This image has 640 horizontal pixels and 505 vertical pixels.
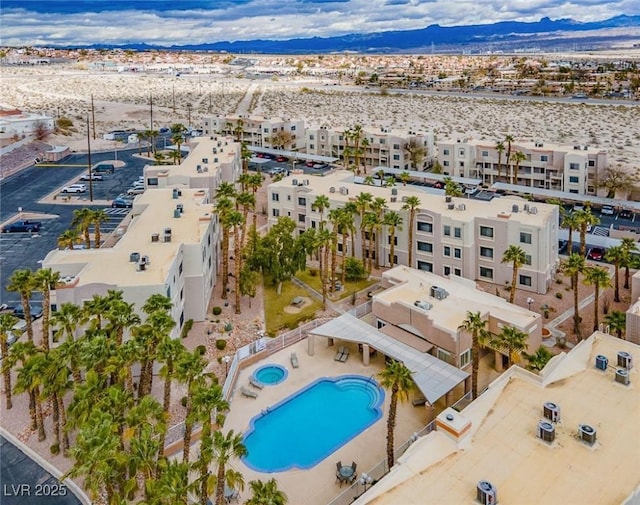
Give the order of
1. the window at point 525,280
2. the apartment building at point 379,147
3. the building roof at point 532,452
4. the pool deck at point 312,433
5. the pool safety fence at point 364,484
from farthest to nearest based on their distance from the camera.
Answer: the apartment building at point 379,147 → the window at point 525,280 → the pool deck at point 312,433 → the pool safety fence at point 364,484 → the building roof at point 532,452

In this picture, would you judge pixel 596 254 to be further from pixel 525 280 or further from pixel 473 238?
pixel 473 238

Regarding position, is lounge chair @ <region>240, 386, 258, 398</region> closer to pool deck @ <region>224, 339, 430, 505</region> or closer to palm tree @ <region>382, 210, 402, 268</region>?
pool deck @ <region>224, 339, 430, 505</region>

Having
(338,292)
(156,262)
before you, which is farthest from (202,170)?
(156,262)

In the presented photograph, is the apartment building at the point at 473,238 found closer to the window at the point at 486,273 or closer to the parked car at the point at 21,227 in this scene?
the window at the point at 486,273

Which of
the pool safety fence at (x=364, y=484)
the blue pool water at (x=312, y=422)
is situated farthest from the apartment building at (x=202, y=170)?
the pool safety fence at (x=364, y=484)

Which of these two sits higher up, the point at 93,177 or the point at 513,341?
the point at 93,177
